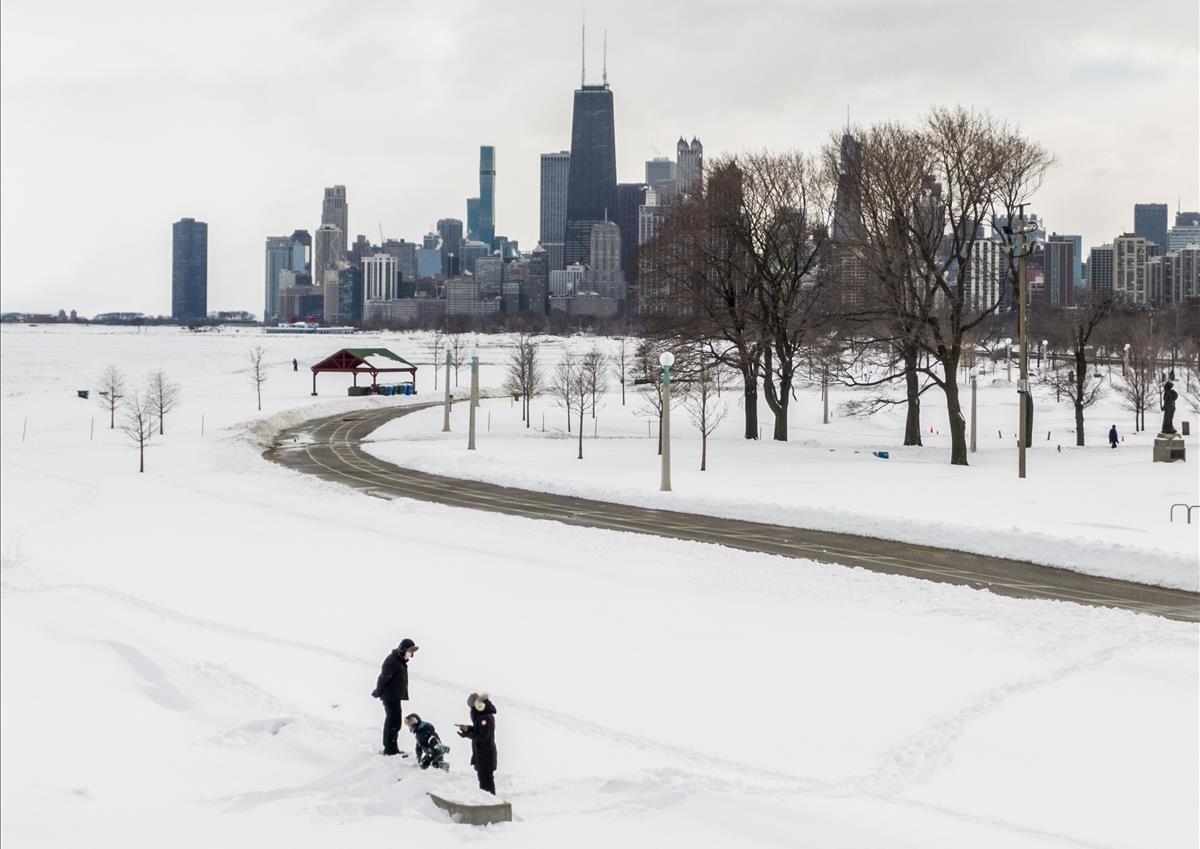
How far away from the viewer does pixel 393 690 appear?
39.8 ft

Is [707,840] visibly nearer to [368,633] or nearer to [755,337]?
[368,633]

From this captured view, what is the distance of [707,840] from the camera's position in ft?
32.9

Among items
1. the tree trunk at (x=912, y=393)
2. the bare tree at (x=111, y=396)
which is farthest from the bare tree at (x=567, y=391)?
the bare tree at (x=111, y=396)

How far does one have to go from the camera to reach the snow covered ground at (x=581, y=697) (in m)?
10.8

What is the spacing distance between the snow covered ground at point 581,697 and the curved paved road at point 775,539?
1353 millimetres

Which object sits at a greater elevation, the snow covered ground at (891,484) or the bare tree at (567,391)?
the bare tree at (567,391)

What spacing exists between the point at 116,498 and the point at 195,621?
17.7m

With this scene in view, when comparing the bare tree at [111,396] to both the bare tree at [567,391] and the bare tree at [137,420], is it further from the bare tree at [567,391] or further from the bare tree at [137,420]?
the bare tree at [567,391]

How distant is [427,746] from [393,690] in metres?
0.75

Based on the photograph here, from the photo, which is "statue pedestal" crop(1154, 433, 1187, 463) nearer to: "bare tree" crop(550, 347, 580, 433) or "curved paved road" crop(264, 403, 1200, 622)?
"curved paved road" crop(264, 403, 1200, 622)

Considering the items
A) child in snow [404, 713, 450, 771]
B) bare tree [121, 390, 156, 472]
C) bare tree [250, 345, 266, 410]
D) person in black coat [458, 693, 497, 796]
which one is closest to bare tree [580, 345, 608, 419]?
bare tree [250, 345, 266, 410]

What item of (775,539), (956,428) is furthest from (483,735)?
(956,428)

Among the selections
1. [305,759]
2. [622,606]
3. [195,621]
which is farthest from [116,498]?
[305,759]

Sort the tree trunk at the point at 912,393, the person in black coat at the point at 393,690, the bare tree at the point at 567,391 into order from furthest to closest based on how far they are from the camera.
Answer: the bare tree at the point at 567,391, the tree trunk at the point at 912,393, the person in black coat at the point at 393,690
